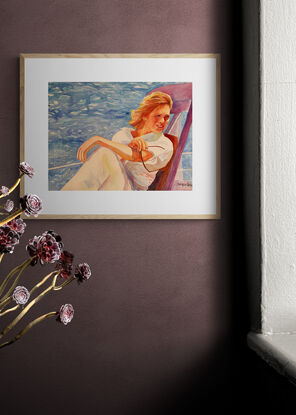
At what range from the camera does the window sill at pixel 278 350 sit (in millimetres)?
1250

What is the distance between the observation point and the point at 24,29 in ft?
5.51

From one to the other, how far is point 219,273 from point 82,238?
22.1 inches

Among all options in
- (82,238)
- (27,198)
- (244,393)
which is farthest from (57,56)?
(244,393)

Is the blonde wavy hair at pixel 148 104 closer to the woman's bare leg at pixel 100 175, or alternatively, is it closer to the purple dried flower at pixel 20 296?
the woman's bare leg at pixel 100 175

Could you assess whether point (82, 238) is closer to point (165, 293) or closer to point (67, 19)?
point (165, 293)

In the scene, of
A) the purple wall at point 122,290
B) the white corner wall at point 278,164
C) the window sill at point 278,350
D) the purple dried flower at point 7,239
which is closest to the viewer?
the purple dried flower at point 7,239

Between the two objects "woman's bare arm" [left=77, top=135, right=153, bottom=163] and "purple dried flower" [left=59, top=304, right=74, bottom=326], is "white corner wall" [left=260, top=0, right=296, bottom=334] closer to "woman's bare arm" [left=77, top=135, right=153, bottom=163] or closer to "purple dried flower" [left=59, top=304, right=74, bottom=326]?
"woman's bare arm" [left=77, top=135, right=153, bottom=163]

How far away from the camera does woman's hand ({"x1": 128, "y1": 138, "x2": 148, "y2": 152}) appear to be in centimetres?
169

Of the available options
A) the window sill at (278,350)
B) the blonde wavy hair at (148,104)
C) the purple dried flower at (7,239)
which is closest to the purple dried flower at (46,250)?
the purple dried flower at (7,239)

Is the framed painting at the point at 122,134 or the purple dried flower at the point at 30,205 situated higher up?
the framed painting at the point at 122,134

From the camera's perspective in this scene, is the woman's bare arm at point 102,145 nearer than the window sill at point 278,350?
No

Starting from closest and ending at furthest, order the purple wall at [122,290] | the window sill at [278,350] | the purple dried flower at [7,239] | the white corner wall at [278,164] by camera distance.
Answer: the purple dried flower at [7,239] < the window sill at [278,350] < the white corner wall at [278,164] < the purple wall at [122,290]

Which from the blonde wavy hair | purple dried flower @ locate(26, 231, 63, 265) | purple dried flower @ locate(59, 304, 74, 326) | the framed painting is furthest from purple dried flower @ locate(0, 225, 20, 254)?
the blonde wavy hair

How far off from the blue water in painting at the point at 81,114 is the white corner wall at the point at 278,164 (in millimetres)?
332
